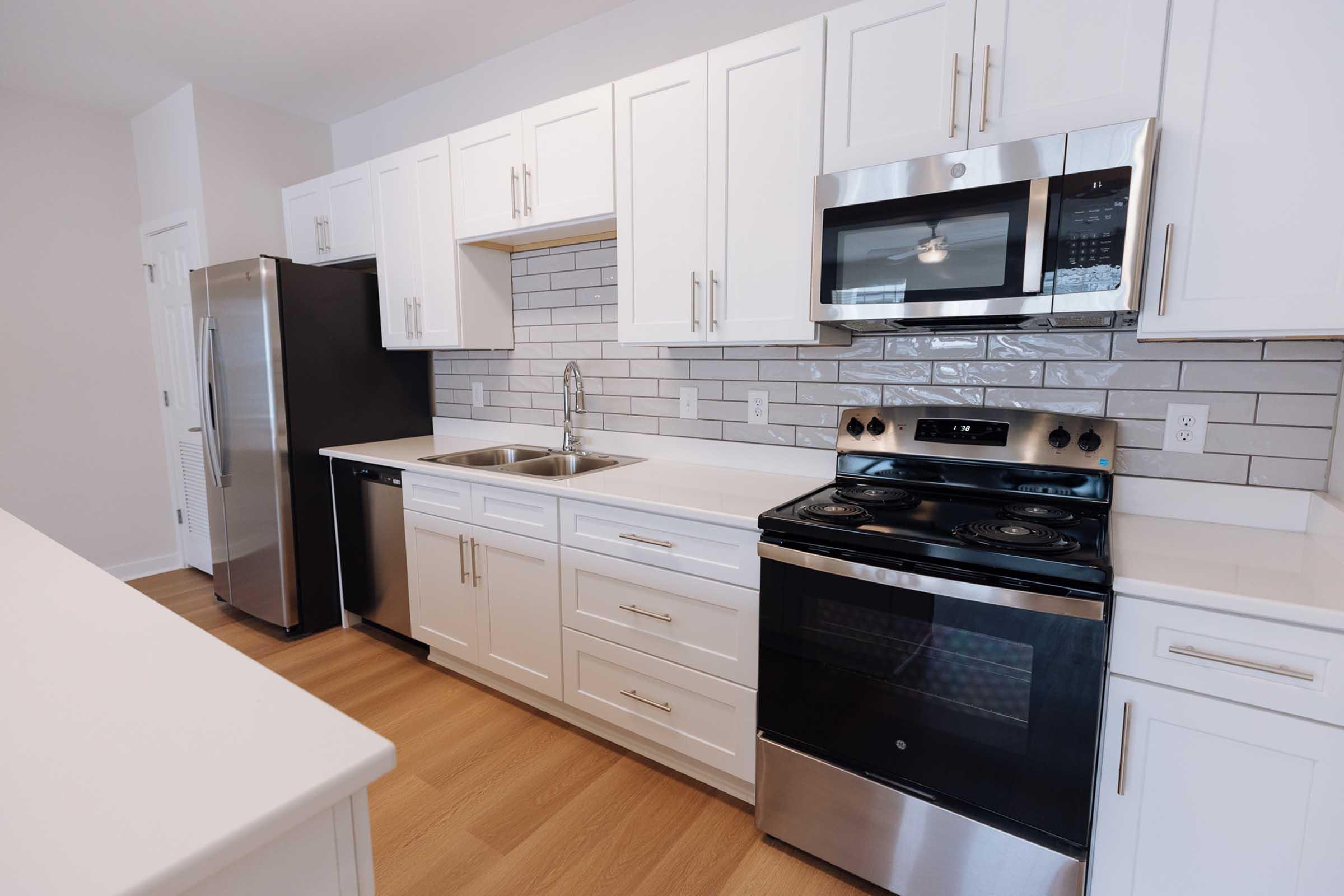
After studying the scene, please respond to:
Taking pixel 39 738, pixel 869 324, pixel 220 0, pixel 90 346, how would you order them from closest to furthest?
1. pixel 39 738
2. pixel 869 324
3. pixel 220 0
4. pixel 90 346

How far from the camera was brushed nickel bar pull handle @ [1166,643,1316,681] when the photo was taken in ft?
3.59

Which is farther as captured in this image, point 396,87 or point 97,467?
point 97,467

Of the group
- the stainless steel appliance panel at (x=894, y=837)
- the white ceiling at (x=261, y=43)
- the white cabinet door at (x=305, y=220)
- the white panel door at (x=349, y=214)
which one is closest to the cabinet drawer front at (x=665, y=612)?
the stainless steel appliance panel at (x=894, y=837)

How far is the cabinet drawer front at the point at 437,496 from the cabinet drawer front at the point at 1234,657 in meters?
2.03

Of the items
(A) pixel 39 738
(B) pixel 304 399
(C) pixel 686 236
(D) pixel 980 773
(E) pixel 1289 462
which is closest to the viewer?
(A) pixel 39 738

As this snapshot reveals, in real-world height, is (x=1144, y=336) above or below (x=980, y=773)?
above

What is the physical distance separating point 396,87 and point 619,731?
3336 millimetres

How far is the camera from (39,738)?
0.67 meters

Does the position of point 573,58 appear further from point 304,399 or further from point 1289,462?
point 1289,462

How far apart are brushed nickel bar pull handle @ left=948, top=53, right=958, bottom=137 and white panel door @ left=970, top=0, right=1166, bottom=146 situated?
4cm

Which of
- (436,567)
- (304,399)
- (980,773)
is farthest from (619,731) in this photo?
(304,399)

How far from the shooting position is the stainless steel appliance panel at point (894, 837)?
1.34 metres

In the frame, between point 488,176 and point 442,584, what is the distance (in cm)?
165

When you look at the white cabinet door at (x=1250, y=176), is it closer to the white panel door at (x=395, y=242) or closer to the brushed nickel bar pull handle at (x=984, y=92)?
the brushed nickel bar pull handle at (x=984, y=92)
